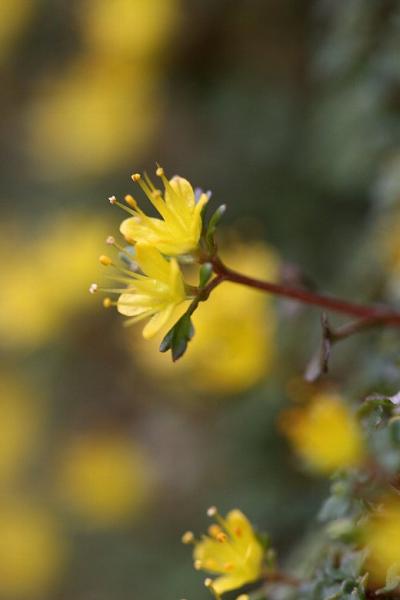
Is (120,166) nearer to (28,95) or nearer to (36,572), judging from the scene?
(28,95)

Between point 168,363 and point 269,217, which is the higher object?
point 269,217

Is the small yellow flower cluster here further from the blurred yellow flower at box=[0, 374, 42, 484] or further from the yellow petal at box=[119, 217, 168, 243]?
the blurred yellow flower at box=[0, 374, 42, 484]

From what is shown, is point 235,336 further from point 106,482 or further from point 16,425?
point 16,425

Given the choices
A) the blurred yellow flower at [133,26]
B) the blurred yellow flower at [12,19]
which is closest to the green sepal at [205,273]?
the blurred yellow flower at [133,26]

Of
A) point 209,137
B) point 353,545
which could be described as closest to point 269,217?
point 209,137

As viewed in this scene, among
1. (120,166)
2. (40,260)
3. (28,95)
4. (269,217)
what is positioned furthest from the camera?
(28,95)

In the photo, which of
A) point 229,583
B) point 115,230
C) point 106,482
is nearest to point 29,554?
point 106,482
